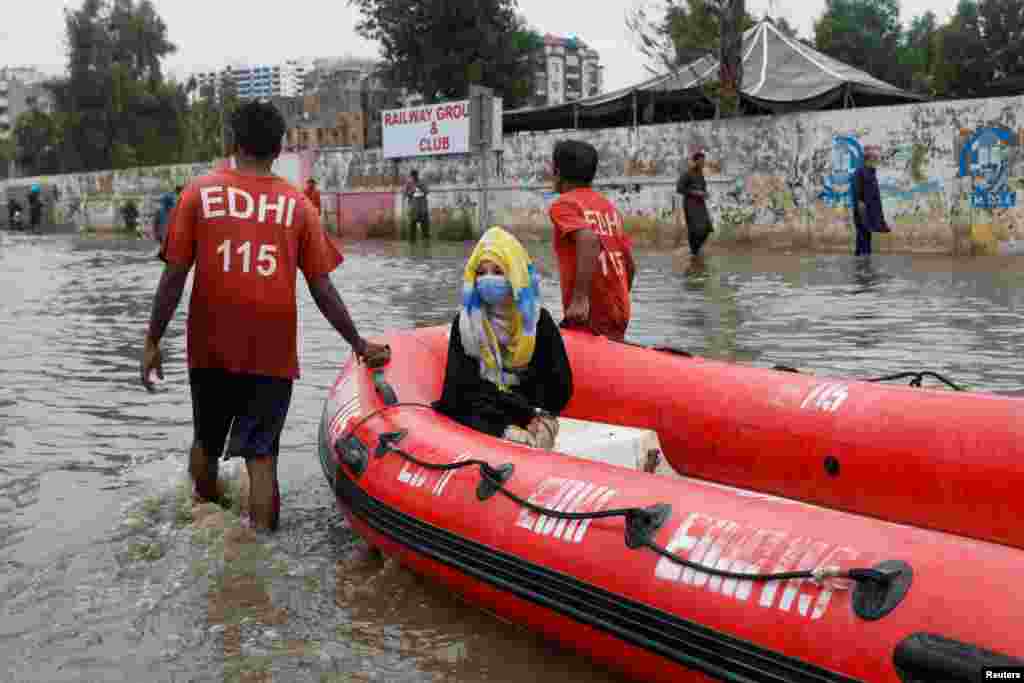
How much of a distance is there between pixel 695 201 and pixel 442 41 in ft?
79.1

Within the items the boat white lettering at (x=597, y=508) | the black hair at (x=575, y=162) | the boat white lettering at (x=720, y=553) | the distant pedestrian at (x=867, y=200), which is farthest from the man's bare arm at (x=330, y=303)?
the distant pedestrian at (x=867, y=200)

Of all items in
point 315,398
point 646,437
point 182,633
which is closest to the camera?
point 182,633

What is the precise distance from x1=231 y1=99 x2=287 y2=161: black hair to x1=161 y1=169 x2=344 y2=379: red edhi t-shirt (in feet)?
0.35

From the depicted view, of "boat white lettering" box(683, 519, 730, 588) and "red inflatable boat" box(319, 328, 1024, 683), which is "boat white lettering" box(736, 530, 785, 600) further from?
"boat white lettering" box(683, 519, 730, 588)

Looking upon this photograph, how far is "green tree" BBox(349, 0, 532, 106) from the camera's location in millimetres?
37781

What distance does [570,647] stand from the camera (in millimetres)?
3416

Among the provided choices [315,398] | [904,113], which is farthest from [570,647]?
[904,113]

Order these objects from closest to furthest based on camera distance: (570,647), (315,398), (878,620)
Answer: (878,620), (570,647), (315,398)

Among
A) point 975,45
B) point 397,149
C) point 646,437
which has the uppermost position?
point 975,45

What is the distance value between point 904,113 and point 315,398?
1280cm

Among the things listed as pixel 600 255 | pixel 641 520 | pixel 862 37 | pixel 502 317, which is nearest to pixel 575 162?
pixel 600 255

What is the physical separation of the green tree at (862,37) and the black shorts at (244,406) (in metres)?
50.0

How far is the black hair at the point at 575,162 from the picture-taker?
5699 mm

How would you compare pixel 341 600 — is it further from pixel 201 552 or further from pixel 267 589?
pixel 201 552
